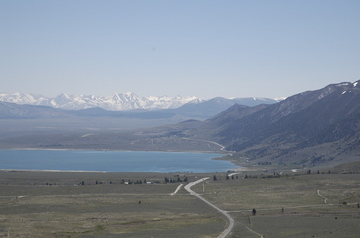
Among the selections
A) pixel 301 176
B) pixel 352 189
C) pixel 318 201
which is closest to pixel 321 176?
pixel 301 176

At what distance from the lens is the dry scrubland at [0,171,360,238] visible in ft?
237

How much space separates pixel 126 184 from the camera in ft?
462

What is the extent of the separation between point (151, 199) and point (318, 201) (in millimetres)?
29453

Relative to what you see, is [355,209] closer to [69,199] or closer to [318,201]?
Answer: [318,201]

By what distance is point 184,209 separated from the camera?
95.6 m

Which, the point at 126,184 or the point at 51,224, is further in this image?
the point at 126,184

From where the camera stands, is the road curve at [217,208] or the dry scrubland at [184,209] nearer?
the road curve at [217,208]

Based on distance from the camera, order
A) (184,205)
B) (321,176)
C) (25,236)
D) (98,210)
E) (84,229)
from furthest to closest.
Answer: (321,176), (184,205), (98,210), (84,229), (25,236)

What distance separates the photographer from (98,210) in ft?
309

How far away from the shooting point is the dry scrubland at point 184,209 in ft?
237

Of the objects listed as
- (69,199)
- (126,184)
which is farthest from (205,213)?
(126,184)

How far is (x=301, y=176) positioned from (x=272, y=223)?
69740 mm

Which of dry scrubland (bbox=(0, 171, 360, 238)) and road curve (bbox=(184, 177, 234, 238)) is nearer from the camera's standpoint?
road curve (bbox=(184, 177, 234, 238))

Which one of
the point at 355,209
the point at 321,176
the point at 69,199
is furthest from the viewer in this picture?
the point at 321,176
